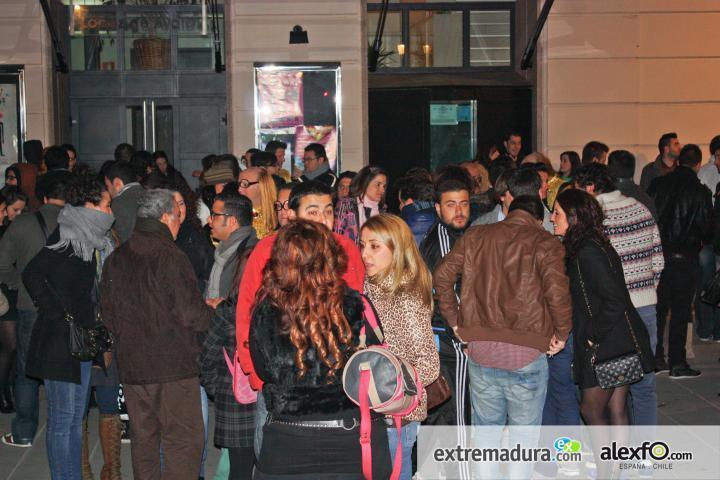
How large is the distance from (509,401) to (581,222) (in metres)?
1.21

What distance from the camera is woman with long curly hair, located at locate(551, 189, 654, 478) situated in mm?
6176

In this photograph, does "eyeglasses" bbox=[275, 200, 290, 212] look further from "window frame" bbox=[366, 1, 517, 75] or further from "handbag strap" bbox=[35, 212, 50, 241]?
"window frame" bbox=[366, 1, 517, 75]

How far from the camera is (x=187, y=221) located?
774 cm

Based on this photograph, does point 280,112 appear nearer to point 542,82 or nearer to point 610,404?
point 542,82

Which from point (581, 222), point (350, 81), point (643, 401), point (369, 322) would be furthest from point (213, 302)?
point (350, 81)

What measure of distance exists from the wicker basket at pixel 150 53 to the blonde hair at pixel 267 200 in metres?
8.21

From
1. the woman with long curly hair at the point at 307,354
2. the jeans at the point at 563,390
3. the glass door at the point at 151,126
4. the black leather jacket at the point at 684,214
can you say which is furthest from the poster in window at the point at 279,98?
the woman with long curly hair at the point at 307,354

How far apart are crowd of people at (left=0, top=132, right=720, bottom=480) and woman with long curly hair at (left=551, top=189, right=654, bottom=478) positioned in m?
0.01

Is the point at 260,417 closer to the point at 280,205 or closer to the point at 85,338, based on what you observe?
the point at 85,338

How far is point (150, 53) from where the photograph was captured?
1538cm

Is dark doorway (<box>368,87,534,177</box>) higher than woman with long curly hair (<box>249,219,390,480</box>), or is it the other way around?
dark doorway (<box>368,87,534,177</box>)

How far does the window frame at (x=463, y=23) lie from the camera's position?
15.6 m

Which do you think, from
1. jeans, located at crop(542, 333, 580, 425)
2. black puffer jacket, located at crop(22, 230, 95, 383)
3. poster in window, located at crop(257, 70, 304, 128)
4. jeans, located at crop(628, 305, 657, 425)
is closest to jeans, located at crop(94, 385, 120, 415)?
black puffer jacket, located at crop(22, 230, 95, 383)

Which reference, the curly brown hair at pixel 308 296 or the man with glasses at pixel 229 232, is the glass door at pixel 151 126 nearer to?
the man with glasses at pixel 229 232
